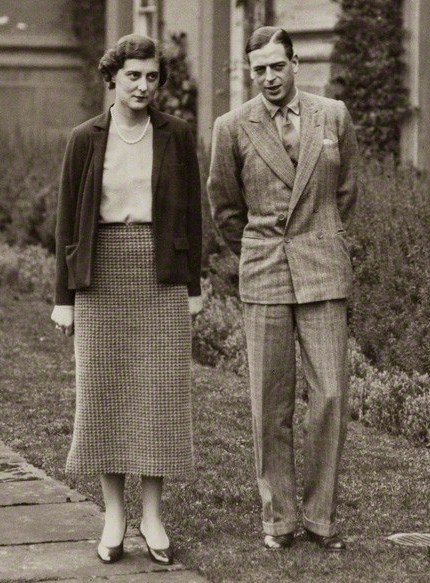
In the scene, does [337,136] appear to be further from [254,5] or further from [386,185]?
[254,5]

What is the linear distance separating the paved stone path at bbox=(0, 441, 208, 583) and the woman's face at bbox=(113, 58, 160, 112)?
5.26ft

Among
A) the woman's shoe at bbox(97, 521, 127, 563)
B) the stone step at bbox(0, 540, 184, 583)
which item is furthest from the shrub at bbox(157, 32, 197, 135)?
the woman's shoe at bbox(97, 521, 127, 563)

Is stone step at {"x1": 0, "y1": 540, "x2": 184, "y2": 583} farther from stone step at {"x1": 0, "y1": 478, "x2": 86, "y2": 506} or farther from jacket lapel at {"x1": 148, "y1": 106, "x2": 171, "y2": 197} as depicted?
jacket lapel at {"x1": 148, "y1": 106, "x2": 171, "y2": 197}

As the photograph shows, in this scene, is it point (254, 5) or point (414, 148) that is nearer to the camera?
point (414, 148)

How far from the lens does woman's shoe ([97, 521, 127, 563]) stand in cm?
498

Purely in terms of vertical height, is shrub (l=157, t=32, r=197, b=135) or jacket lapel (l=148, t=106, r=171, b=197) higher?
shrub (l=157, t=32, r=197, b=135)

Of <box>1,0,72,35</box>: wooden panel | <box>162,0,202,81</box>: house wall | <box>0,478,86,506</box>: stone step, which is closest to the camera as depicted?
<box>0,478,86,506</box>: stone step

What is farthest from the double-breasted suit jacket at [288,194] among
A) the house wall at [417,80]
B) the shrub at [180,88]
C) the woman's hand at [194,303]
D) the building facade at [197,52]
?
the shrub at [180,88]

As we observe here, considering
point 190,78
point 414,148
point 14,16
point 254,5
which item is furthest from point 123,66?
point 14,16

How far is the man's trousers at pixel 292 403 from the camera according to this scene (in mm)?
5016

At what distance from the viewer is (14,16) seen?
19.4 meters

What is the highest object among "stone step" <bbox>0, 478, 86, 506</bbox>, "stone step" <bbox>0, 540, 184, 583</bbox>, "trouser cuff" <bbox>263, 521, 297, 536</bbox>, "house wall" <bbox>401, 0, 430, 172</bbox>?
"house wall" <bbox>401, 0, 430, 172</bbox>

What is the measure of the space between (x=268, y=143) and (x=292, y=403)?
0.95 meters

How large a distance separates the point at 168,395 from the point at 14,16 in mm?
15151
